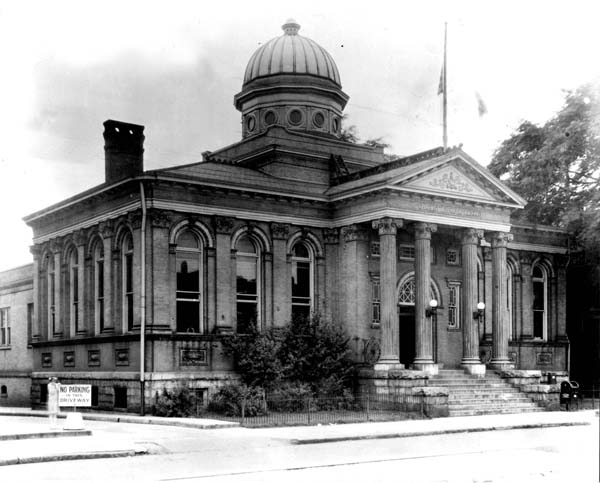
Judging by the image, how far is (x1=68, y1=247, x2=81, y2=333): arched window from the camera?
37500mm


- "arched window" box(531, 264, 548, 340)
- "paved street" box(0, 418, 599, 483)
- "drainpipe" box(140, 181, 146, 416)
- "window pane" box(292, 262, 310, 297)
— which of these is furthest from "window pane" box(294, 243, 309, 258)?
"paved street" box(0, 418, 599, 483)

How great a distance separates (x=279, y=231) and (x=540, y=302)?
14945 millimetres

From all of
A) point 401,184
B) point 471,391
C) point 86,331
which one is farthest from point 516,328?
point 86,331

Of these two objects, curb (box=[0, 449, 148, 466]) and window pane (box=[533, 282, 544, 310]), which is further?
window pane (box=[533, 282, 544, 310])

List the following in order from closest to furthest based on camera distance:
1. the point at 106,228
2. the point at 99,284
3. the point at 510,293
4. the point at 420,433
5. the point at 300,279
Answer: the point at 420,433 → the point at 106,228 → the point at 99,284 → the point at 300,279 → the point at 510,293

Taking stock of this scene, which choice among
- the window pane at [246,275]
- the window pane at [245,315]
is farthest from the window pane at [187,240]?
the window pane at [245,315]

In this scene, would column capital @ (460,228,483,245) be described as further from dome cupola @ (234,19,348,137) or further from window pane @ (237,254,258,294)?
dome cupola @ (234,19,348,137)

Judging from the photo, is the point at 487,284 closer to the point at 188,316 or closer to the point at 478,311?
the point at 478,311

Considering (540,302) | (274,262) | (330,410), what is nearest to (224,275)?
(274,262)

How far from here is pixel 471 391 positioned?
33469 millimetres

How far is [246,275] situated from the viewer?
34.6 metres

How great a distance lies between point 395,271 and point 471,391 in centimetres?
530

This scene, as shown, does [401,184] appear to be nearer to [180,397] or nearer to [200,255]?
[200,255]

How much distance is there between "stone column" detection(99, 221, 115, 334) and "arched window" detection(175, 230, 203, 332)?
3125 mm
